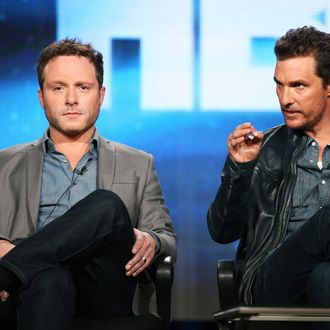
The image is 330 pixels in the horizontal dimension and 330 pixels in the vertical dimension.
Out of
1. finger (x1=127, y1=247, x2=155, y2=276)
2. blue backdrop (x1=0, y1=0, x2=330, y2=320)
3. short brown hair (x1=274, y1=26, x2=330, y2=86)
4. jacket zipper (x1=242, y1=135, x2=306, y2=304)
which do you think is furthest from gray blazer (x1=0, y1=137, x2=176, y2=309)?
blue backdrop (x1=0, y1=0, x2=330, y2=320)

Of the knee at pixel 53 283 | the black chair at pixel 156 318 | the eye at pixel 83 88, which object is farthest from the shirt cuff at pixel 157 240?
the eye at pixel 83 88

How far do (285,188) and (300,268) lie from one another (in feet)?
1.40

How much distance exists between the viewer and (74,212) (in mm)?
2600

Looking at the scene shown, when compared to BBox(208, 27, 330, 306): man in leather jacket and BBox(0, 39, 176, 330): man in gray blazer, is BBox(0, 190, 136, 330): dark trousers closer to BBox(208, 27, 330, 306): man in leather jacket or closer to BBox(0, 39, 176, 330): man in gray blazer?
BBox(0, 39, 176, 330): man in gray blazer

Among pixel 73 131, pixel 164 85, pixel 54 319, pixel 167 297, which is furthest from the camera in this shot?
pixel 164 85

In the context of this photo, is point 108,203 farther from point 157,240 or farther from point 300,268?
point 300,268

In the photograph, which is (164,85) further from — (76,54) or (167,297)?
(167,297)

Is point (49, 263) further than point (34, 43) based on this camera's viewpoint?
No

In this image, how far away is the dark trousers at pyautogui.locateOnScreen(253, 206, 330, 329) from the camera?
2.48m

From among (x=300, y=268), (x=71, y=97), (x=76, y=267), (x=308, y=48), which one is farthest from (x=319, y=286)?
(x=71, y=97)

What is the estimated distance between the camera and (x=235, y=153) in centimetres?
283

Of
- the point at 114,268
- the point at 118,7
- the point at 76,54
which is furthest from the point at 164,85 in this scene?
the point at 114,268

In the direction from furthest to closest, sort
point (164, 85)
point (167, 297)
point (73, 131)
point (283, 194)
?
1. point (164, 85)
2. point (73, 131)
3. point (283, 194)
4. point (167, 297)

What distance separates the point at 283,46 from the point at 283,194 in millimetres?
521
